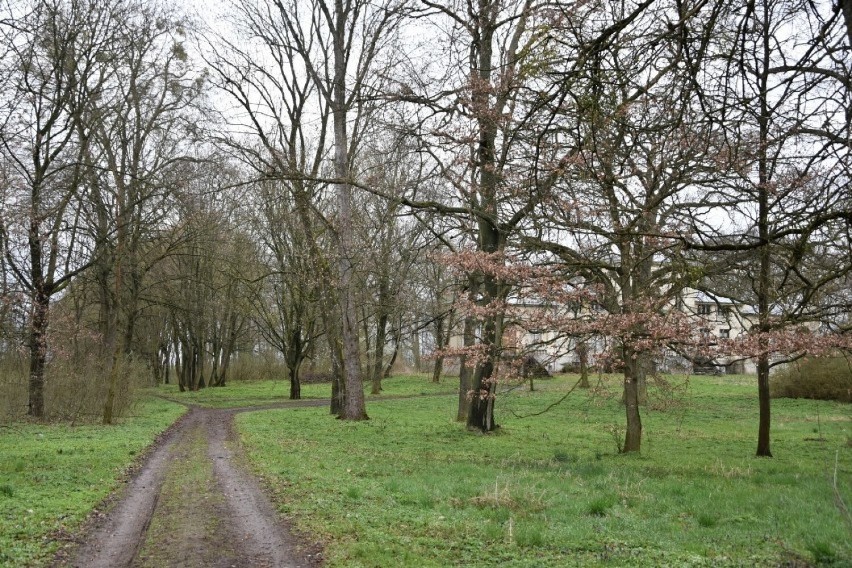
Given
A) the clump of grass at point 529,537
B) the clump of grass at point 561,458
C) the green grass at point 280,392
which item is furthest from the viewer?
the green grass at point 280,392

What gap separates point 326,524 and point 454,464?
5207 mm

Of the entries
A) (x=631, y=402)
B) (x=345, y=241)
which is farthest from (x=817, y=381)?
(x=345, y=241)

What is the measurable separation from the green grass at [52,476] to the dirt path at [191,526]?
337 mm

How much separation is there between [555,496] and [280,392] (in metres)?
34.9

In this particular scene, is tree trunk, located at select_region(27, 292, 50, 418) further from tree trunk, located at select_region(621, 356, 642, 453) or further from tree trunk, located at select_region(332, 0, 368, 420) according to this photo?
tree trunk, located at select_region(621, 356, 642, 453)

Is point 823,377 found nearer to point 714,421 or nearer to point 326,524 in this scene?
point 714,421

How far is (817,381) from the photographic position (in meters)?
31.7

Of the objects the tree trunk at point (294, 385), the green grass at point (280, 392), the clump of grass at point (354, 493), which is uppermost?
the clump of grass at point (354, 493)

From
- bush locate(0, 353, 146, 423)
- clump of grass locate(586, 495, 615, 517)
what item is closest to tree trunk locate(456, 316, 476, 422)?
bush locate(0, 353, 146, 423)

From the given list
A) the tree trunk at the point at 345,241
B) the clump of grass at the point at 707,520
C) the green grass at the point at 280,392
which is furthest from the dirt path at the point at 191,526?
the green grass at the point at 280,392

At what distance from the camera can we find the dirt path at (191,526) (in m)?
6.27

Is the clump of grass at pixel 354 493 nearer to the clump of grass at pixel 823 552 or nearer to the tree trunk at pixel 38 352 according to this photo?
the clump of grass at pixel 823 552

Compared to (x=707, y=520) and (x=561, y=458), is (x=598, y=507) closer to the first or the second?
(x=707, y=520)

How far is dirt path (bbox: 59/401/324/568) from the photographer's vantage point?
247 inches
